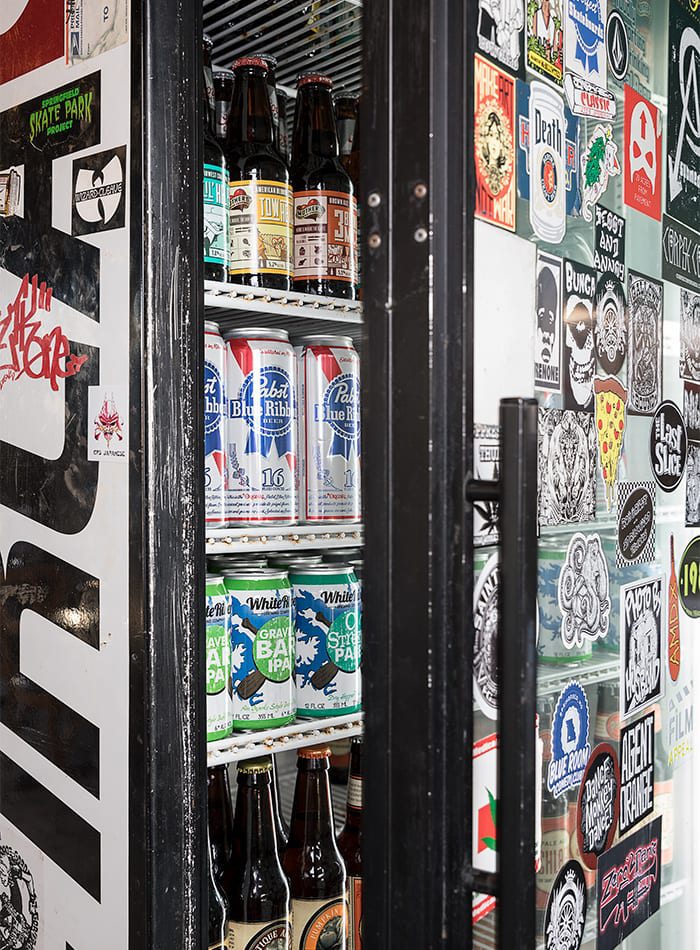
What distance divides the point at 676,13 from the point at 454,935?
0.82 meters

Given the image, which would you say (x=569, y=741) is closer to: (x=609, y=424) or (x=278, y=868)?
(x=609, y=424)

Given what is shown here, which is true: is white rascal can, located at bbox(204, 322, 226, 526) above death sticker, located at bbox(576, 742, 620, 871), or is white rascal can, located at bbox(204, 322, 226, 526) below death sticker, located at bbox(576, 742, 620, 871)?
above

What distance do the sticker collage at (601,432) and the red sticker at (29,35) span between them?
789mm

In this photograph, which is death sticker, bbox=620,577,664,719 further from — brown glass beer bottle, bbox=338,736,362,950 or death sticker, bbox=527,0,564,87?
brown glass beer bottle, bbox=338,736,362,950

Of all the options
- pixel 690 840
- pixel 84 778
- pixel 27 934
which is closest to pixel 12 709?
pixel 84 778

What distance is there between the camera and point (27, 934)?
140cm

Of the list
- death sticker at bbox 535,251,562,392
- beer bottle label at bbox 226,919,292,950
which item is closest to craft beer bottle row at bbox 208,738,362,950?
beer bottle label at bbox 226,919,292,950

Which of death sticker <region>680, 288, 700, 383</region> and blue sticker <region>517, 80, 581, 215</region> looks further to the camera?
death sticker <region>680, 288, 700, 383</region>

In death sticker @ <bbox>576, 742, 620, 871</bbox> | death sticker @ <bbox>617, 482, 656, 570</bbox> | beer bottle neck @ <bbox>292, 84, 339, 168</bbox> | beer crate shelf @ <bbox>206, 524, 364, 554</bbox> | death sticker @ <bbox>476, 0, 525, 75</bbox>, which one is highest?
beer bottle neck @ <bbox>292, 84, 339, 168</bbox>

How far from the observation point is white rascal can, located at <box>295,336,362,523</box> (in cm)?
152

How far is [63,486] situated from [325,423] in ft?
1.38

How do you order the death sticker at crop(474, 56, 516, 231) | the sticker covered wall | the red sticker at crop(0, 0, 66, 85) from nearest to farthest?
1. the death sticker at crop(474, 56, 516, 231)
2. the sticker covered wall
3. the red sticker at crop(0, 0, 66, 85)

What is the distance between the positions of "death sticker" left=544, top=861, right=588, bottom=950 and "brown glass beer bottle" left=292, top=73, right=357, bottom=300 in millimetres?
965

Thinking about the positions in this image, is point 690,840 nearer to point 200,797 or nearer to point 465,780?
point 465,780
